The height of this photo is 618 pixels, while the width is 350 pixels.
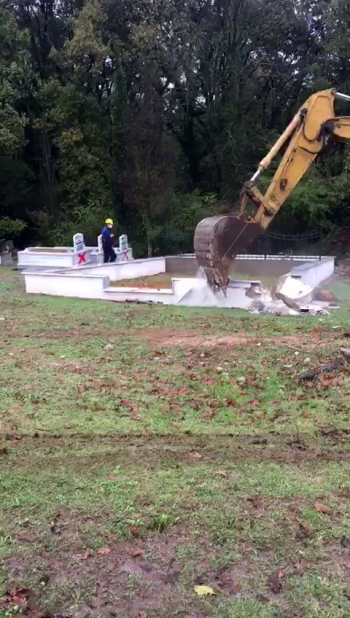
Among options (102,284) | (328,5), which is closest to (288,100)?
(328,5)

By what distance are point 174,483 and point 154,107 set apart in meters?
20.2

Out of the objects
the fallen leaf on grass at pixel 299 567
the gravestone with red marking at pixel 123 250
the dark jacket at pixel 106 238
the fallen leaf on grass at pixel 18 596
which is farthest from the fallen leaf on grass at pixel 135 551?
the gravestone with red marking at pixel 123 250

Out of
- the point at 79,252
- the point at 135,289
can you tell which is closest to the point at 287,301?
the point at 135,289

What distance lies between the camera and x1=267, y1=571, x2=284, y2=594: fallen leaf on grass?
3.03 meters

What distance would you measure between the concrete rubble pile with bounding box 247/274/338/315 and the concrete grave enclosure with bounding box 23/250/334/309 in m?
0.22

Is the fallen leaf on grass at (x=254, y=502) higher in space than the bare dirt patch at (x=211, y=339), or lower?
lower

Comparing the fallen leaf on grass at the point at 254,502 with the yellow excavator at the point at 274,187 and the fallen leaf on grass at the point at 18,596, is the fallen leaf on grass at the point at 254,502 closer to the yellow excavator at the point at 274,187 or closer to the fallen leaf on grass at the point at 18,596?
the fallen leaf on grass at the point at 18,596

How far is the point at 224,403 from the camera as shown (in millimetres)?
5734

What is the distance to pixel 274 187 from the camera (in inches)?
492

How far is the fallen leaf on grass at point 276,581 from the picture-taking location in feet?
9.94

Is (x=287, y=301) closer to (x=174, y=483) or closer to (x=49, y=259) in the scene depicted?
(x=174, y=483)

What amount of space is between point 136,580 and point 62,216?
22.5 meters

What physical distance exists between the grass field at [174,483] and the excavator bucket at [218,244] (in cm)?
→ 399

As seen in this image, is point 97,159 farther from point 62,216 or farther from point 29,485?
point 29,485
